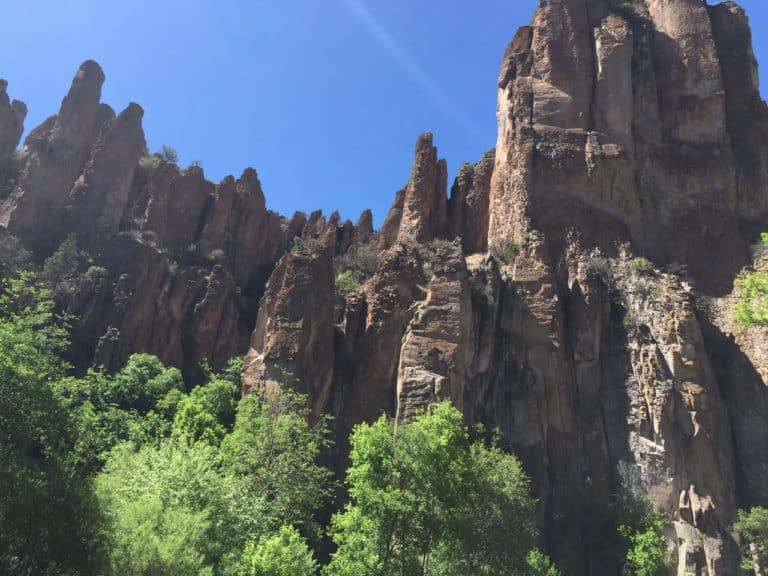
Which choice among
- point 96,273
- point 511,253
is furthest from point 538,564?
point 96,273

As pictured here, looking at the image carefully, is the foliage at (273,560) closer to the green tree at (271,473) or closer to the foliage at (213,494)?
the foliage at (213,494)

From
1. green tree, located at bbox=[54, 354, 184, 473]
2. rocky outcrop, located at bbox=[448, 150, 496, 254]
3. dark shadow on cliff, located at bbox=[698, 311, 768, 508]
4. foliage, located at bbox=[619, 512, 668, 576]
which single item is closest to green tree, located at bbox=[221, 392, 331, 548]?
green tree, located at bbox=[54, 354, 184, 473]

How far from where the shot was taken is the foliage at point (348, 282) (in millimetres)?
42469

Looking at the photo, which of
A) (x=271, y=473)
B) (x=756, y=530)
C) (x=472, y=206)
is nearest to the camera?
(x=271, y=473)

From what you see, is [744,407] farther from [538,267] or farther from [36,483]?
[36,483]

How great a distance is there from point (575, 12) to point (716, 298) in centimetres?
2708

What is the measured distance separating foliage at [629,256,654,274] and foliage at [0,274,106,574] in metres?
33.4

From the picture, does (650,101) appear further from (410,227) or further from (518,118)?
(410,227)

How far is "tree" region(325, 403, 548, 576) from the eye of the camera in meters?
20.6

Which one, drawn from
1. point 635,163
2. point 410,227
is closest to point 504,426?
point 410,227

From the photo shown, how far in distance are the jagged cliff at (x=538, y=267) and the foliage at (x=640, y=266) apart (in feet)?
0.59

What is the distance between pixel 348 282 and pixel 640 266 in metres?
21.1

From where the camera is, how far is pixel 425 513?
2083cm

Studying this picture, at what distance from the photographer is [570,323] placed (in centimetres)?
3612
